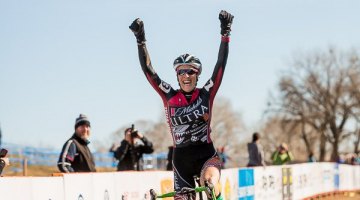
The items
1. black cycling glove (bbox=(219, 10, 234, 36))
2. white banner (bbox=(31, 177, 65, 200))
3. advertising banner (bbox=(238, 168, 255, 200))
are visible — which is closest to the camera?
black cycling glove (bbox=(219, 10, 234, 36))

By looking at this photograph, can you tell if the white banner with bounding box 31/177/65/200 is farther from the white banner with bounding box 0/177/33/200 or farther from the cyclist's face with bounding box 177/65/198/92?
the cyclist's face with bounding box 177/65/198/92

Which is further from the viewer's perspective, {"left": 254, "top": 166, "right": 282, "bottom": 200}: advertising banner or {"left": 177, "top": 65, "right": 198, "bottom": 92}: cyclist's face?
{"left": 254, "top": 166, "right": 282, "bottom": 200}: advertising banner

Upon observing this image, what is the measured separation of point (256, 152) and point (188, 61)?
12.4m

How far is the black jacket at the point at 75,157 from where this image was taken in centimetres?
1080

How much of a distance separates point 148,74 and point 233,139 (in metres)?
91.5

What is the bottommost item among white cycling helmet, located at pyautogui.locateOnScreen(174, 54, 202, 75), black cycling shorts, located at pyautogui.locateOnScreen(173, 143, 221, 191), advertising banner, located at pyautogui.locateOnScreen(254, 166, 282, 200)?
advertising banner, located at pyautogui.locateOnScreen(254, 166, 282, 200)

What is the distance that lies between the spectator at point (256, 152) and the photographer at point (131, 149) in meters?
6.00

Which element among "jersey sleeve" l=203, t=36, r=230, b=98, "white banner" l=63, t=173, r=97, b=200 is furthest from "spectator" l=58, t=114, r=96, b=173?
"jersey sleeve" l=203, t=36, r=230, b=98

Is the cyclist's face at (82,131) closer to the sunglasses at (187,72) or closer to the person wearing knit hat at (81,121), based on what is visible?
Result: the person wearing knit hat at (81,121)

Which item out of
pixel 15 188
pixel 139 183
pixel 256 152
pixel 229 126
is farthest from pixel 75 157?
pixel 229 126

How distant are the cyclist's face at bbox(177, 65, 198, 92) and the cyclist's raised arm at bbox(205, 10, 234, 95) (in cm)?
16

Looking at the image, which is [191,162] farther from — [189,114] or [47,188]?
[47,188]

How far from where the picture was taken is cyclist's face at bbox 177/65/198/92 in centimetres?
849

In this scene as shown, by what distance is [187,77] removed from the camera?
8.51 metres
